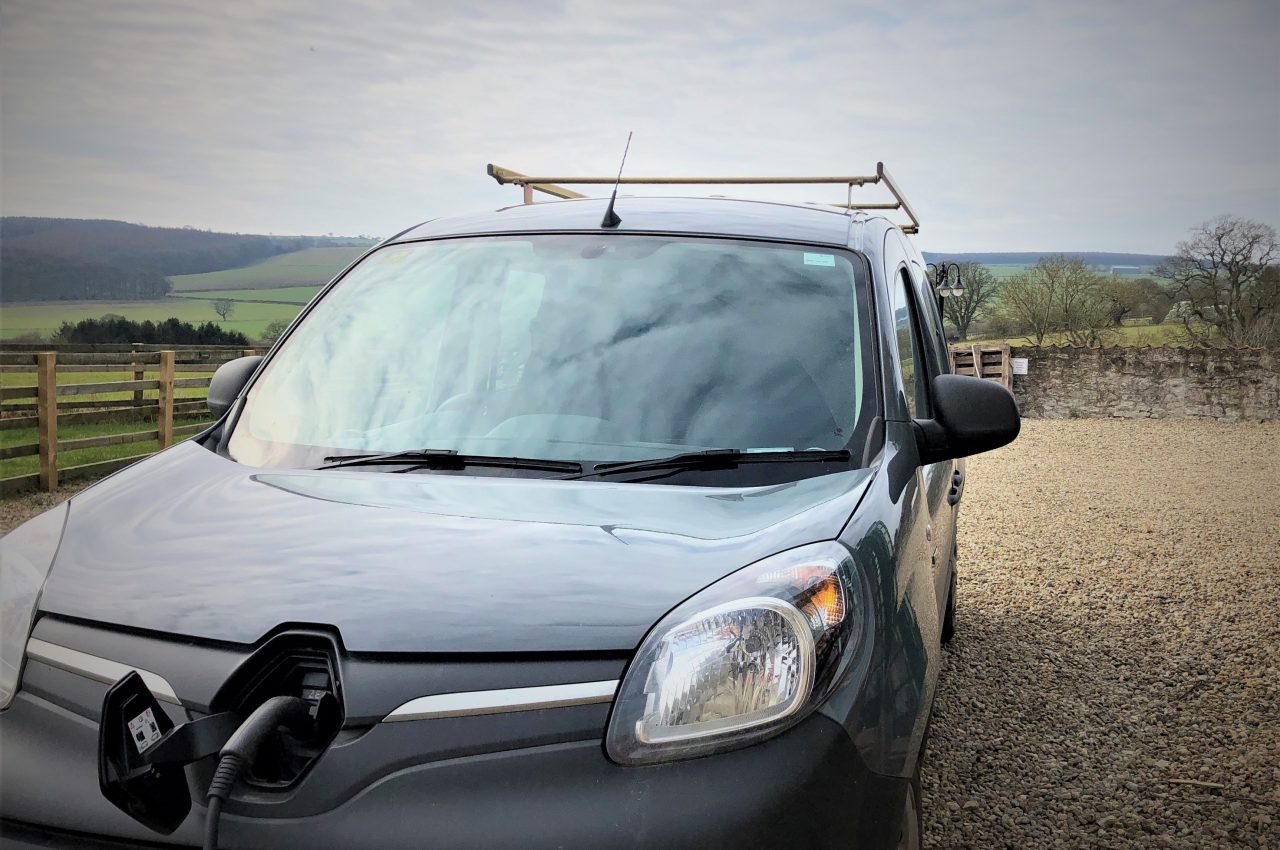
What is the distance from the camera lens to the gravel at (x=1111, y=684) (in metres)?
3.85

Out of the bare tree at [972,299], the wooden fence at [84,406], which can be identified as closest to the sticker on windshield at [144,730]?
the wooden fence at [84,406]

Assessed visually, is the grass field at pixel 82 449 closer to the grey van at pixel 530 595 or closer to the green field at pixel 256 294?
the grey van at pixel 530 595

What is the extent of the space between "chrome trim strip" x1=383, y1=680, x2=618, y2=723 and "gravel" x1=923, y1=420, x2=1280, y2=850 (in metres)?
2.49

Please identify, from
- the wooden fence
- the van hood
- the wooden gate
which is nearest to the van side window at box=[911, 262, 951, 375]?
the van hood

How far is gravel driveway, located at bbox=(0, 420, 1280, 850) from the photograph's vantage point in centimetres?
385

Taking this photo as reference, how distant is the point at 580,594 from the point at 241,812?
1.84 feet

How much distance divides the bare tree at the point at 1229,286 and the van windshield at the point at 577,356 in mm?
31634

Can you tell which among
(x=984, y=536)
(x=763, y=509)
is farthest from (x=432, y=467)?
(x=984, y=536)

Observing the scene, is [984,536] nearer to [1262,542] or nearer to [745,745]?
[1262,542]

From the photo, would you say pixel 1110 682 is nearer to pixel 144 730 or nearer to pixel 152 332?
pixel 144 730

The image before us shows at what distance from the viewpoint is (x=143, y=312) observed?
1100 inches

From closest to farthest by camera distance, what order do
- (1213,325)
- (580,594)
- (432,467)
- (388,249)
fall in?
(580,594), (432,467), (388,249), (1213,325)

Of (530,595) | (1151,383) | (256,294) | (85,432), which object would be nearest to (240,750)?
(530,595)

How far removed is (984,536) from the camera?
10250mm
